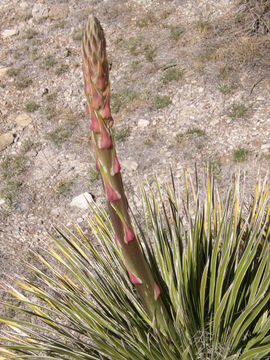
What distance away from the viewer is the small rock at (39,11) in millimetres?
7383

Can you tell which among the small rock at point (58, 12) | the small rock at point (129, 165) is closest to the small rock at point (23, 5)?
the small rock at point (58, 12)

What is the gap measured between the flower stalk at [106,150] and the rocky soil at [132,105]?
229 cm

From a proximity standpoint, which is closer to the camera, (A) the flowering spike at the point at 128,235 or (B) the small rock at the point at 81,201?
(A) the flowering spike at the point at 128,235

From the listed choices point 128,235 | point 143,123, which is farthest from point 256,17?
point 128,235

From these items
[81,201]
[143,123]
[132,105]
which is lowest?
[81,201]

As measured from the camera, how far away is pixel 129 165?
4.79m

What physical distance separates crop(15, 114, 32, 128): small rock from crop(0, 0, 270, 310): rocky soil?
0.02 m

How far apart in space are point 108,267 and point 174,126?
10.6ft

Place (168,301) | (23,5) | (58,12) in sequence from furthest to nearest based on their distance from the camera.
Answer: (23,5), (58,12), (168,301)

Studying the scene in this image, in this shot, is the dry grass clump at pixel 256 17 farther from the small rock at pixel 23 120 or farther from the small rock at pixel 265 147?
the small rock at pixel 23 120

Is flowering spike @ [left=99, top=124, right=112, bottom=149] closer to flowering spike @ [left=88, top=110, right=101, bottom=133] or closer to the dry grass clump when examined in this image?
flowering spike @ [left=88, top=110, right=101, bottom=133]

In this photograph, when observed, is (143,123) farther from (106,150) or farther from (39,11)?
(106,150)

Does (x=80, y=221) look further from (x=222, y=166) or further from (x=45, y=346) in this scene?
(x=45, y=346)

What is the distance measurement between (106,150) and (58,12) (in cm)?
679
